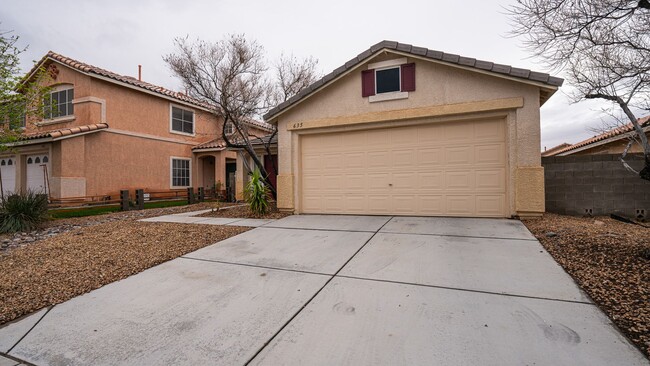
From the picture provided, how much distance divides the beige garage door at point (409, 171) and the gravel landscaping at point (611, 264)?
1615 mm

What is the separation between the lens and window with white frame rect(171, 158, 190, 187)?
51.5 ft

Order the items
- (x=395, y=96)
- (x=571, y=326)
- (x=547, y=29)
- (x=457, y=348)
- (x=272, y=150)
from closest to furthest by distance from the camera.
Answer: (x=457, y=348) < (x=571, y=326) < (x=547, y=29) < (x=395, y=96) < (x=272, y=150)

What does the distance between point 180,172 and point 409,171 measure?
44.2 ft

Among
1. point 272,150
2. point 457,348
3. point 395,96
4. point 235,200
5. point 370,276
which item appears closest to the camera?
point 457,348

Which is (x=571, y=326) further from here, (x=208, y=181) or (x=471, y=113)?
(x=208, y=181)

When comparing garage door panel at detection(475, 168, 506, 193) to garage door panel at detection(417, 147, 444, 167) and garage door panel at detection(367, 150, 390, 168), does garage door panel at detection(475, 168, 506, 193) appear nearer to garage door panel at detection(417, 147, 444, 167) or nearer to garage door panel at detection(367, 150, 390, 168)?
garage door panel at detection(417, 147, 444, 167)

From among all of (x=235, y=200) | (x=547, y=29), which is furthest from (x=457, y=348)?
(x=235, y=200)

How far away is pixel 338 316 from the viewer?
2.64 meters

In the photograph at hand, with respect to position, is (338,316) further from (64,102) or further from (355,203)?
(64,102)

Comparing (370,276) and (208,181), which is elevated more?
(208,181)

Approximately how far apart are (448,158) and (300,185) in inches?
175

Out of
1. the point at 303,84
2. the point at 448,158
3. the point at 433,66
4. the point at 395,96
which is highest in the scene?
the point at 303,84

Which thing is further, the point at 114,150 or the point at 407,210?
the point at 114,150

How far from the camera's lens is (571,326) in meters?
2.37
